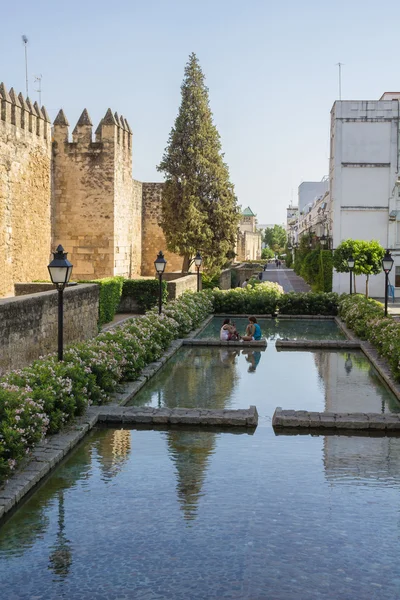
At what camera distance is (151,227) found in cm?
3416

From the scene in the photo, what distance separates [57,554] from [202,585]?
1.15m

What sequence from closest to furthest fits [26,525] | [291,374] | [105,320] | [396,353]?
[26,525] → [396,353] → [291,374] → [105,320]

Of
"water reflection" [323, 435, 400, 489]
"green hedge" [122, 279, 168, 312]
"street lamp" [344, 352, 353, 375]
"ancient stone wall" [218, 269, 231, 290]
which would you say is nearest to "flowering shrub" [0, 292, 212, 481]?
"water reflection" [323, 435, 400, 489]

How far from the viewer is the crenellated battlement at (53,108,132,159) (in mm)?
23703

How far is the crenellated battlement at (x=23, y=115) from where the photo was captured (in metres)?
20.0

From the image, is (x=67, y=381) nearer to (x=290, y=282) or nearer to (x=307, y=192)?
(x=290, y=282)

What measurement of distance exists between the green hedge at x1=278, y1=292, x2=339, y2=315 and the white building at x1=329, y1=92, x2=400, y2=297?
1295 centimetres

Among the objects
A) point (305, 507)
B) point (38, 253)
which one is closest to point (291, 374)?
point (305, 507)

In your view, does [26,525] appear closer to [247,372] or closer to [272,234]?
[247,372]

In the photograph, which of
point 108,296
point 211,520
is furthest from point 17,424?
point 108,296

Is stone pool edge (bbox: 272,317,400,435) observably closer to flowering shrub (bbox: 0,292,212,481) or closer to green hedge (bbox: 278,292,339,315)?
flowering shrub (bbox: 0,292,212,481)

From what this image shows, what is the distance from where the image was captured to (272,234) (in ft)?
510

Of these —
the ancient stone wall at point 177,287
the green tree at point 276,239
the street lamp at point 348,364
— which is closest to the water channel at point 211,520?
the street lamp at point 348,364

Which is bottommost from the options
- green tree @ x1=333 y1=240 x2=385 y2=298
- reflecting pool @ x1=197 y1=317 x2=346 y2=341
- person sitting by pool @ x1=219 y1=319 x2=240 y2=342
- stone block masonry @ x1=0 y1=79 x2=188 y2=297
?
reflecting pool @ x1=197 y1=317 x2=346 y2=341
